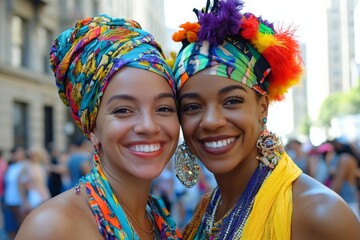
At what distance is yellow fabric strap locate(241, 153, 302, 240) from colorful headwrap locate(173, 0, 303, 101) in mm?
486

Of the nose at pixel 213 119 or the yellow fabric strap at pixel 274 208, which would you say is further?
the nose at pixel 213 119

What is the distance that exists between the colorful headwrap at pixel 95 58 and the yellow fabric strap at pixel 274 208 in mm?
734

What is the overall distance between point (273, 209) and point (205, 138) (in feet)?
1.74

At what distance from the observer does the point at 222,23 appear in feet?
8.99

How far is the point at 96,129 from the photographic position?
2605 mm

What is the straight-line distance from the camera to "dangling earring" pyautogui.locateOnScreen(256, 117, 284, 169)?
276 centimetres

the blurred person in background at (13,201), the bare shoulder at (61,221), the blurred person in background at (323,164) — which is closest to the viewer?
the bare shoulder at (61,221)

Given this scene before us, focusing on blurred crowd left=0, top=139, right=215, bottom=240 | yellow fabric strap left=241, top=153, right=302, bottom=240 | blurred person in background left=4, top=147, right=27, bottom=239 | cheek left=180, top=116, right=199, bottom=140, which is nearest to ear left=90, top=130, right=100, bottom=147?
cheek left=180, top=116, right=199, bottom=140

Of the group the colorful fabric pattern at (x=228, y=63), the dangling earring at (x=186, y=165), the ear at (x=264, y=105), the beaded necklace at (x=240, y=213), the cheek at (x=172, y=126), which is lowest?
the beaded necklace at (x=240, y=213)

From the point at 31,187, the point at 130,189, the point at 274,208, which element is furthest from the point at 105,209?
the point at 31,187

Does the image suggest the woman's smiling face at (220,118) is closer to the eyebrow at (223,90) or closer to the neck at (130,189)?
the eyebrow at (223,90)

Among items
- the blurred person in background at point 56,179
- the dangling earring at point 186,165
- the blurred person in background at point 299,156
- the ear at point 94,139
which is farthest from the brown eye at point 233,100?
the blurred person in background at point 56,179

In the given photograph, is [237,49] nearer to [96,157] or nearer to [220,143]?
[220,143]

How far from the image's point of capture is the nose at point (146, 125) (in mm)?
2459
